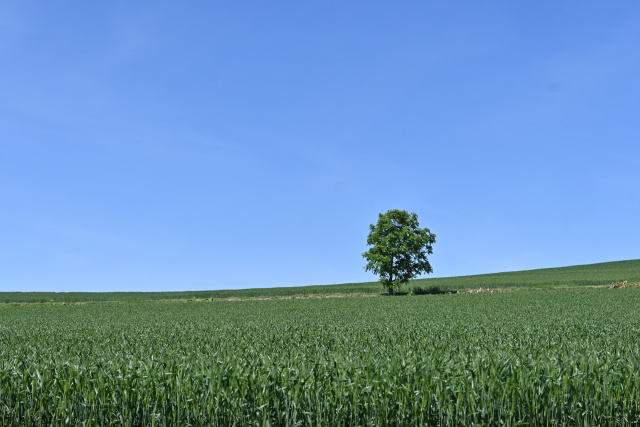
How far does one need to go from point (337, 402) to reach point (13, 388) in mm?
5339

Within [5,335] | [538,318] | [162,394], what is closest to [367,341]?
[162,394]

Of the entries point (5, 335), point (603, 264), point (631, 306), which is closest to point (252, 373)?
point (5, 335)

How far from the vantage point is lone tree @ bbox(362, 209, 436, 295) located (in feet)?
235

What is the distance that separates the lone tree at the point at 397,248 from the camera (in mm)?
71688

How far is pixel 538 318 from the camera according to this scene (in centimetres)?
2619

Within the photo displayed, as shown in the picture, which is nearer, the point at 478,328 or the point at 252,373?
the point at 252,373

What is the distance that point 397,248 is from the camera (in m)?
71.3

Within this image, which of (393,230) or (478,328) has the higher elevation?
(393,230)

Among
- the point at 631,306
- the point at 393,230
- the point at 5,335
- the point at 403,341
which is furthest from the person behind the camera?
the point at 393,230

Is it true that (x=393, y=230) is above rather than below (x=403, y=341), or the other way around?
above

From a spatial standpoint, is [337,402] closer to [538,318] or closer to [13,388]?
[13,388]

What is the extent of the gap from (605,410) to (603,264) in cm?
13201

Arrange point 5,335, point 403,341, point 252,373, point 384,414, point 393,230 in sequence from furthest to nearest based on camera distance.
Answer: point 393,230 → point 5,335 → point 403,341 → point 252,373 → point 384,414

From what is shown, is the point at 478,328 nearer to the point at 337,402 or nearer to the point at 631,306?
the point at 337,402
